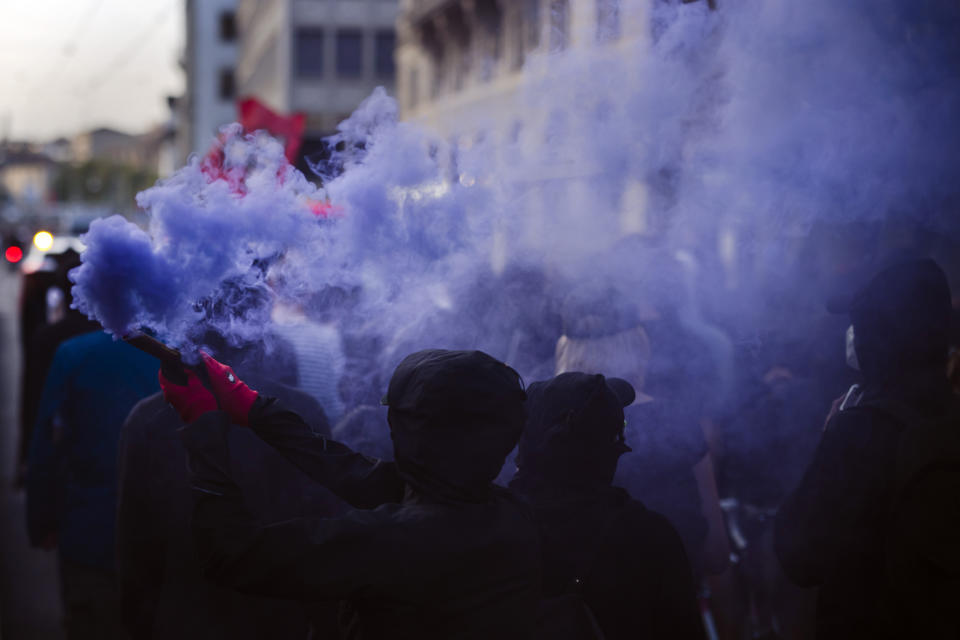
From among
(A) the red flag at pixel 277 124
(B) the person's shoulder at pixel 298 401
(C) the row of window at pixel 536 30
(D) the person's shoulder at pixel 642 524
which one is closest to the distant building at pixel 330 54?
(C) the row of window at pixel 536 30

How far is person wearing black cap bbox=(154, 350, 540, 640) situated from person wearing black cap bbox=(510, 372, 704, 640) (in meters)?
0.27

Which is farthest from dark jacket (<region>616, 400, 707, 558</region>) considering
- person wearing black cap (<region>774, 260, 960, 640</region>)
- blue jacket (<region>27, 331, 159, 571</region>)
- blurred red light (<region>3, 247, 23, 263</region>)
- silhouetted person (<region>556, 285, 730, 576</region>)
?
blurred red light (<region>3, 247, 23, 263</region>)

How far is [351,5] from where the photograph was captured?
124ft

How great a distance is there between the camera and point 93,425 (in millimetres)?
3445

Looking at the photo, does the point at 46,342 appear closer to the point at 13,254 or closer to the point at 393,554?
the point at 393,554

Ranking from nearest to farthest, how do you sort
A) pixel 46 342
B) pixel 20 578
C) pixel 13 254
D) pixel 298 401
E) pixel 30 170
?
pixel 298 401 → pixel 46 342 → pixel 20 578 → pixel 13 254 → pixel 30 170

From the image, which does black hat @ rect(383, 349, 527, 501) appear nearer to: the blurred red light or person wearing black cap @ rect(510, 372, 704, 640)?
person wearing black cap @ rect(510, 372, 704, 640)

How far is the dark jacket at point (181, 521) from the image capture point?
7.77 feet

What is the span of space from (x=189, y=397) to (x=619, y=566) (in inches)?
41.6

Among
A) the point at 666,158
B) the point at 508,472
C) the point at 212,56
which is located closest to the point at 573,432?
the point at 508,472

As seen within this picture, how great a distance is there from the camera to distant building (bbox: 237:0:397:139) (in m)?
37.6

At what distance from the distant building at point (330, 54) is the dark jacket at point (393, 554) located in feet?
120

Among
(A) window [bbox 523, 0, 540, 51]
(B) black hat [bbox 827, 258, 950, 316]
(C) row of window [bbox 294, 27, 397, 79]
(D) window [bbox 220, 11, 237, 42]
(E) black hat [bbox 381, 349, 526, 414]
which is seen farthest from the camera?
(D) window [bbox 220, 11, 237, 42]

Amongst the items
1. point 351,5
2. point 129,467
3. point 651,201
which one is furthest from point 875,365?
point 351,5
